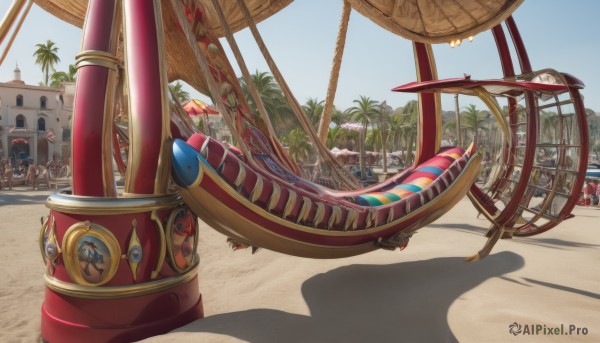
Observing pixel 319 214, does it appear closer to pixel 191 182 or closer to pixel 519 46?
pixel 191 182

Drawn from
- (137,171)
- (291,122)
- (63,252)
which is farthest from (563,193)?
(291,122)

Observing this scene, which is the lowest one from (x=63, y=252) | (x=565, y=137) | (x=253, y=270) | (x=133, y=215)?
(x=253, y=270)

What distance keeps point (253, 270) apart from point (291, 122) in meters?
29.6

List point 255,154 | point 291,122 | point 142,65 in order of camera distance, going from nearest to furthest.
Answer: point 142,65 < point 255,154 < point 291,122

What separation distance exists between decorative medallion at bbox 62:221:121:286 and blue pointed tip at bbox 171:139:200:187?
26.0 inches

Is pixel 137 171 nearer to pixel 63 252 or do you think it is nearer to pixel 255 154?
pixel 63 252

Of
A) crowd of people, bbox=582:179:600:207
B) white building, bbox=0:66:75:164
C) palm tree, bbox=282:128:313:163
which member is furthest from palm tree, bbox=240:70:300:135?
crowd of people, bbox=582:179:600:207

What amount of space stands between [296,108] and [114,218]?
2.41 meters

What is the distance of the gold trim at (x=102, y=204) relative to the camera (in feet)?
9.62

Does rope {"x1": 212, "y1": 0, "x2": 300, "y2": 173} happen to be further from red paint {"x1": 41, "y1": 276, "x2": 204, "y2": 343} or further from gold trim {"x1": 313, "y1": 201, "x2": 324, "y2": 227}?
red paint {"x1": 41, "y1": 276, "x2": 204, "y2": 343}

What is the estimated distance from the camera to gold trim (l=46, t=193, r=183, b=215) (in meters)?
2.93

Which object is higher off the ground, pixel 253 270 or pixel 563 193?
pixel 563 193

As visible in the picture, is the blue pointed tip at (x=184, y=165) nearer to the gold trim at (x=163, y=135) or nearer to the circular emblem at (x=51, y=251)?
the gold trim at (x=163, y=135)

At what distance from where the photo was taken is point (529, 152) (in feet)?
15.7
